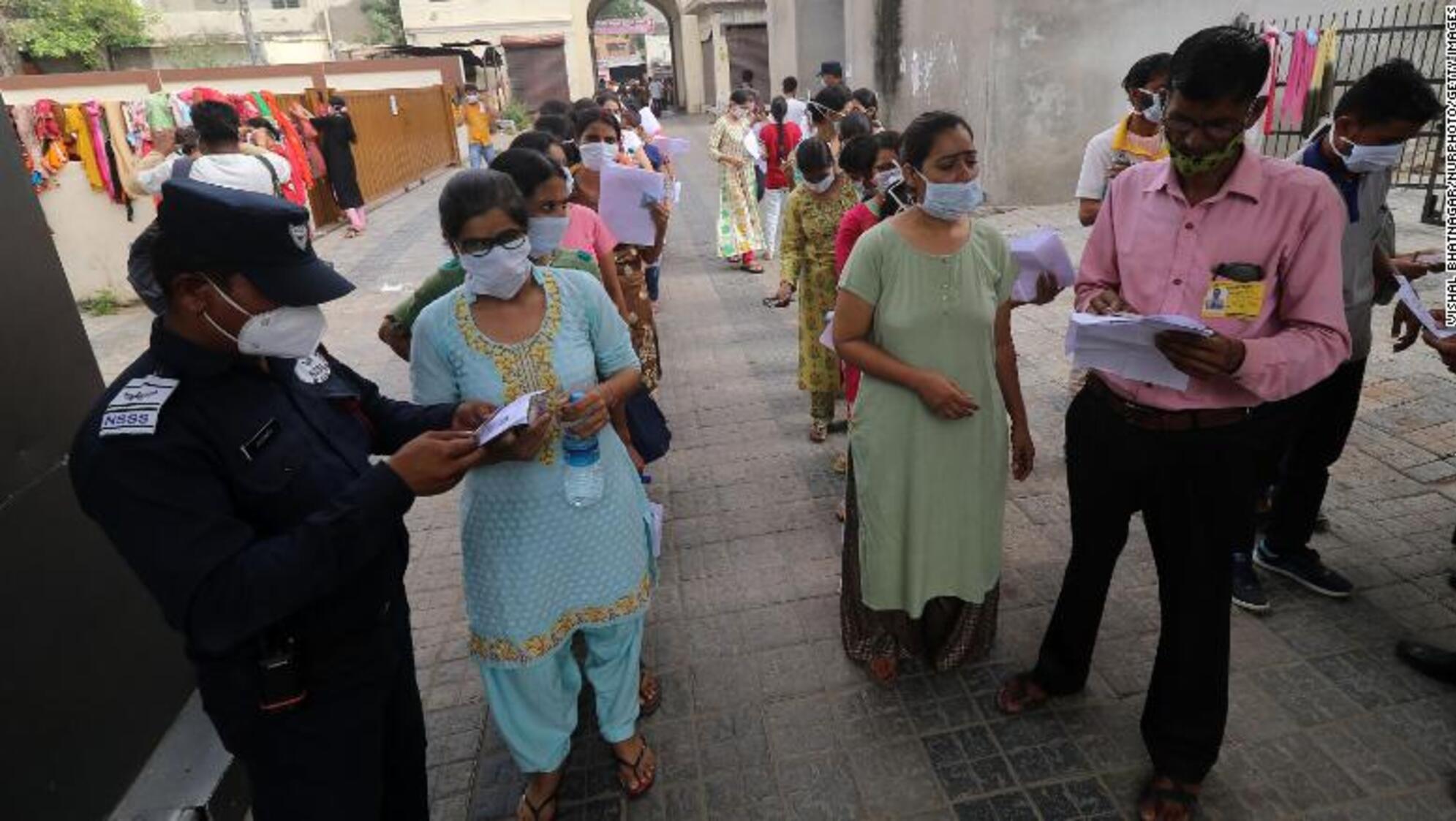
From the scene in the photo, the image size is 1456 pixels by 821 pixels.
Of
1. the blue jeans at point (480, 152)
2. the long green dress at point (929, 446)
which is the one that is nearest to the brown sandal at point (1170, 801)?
the long green dress at point (929, 446)

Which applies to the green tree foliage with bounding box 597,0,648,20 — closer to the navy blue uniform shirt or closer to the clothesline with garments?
the clothesline with garments

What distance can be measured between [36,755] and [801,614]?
2461 mm

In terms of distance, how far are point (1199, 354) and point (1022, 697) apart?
1.40m

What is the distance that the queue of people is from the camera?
154cm

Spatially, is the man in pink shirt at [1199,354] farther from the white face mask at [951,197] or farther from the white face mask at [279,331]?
the white face mask at [279,331]

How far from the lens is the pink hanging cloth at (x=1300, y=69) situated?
369 inches

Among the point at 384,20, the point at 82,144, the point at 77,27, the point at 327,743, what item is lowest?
the point at 327,743

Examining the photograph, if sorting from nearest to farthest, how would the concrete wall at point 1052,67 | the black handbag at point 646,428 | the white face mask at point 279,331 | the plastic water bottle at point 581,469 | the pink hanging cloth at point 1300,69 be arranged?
the white face mask at point 279,331 → the plastic water bottle at point 581,469 → the black handbag at point 646,428 → the pink hanging cloth at point 1300,69 → the concrete wall at point 1052,67

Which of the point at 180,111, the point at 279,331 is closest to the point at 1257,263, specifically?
the point at 279,331

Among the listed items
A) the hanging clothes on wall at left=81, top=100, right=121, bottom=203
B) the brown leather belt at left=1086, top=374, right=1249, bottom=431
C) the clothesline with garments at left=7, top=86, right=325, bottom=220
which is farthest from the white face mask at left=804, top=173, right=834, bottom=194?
the hanging clothes on wall at left=81, top=100, right=121, bottom=203

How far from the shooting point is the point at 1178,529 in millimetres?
2275

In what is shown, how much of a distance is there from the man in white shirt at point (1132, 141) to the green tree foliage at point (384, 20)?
1635 inches

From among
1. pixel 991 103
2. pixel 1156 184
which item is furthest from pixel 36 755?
pixel 991 103

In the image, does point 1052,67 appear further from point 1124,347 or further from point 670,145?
point 1124,347
